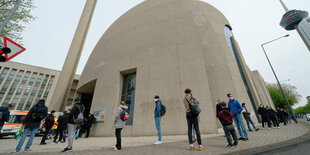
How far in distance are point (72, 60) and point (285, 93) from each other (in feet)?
187

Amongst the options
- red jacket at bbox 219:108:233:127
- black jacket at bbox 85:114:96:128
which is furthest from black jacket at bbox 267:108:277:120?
black jacket at bbox 85:114:96:128

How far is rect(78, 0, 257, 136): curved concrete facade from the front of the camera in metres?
8.57

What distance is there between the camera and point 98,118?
10.6m

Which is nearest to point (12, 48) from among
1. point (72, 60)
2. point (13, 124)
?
point (13, 124)

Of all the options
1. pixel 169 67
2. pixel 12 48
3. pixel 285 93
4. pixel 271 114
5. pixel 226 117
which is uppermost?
pixel 285 93

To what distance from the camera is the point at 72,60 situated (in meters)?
22.2

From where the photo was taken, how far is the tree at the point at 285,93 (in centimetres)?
3572

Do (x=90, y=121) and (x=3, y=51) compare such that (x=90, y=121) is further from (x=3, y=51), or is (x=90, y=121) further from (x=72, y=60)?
(x=72, y=60)

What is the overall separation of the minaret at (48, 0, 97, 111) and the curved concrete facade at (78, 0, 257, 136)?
29.8ft

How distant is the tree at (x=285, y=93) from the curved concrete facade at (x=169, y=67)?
37.9 metres

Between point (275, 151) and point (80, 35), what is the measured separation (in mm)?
29491

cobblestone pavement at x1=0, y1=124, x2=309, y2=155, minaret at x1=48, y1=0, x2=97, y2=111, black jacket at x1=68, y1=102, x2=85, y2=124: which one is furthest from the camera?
minaret at x1=48, y1=0, x2=97, y2=111

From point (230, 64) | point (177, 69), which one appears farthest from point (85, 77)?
point (230, 64)

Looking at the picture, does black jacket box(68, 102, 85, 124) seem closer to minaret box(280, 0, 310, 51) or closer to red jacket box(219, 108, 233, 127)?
red jacket box(219, 108, 233, 127)
